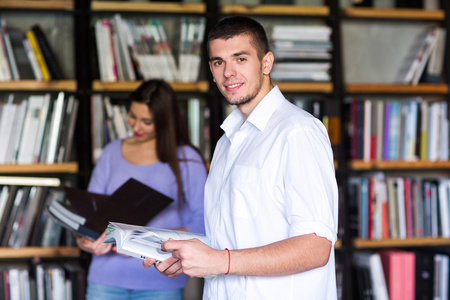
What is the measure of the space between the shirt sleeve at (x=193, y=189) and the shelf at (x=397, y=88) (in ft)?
3.87

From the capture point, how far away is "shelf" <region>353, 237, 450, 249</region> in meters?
2.97

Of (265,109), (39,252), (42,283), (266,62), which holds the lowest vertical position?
(42,283)

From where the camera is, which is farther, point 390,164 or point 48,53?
point 390,164

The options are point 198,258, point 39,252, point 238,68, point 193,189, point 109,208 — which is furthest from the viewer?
point 39,252

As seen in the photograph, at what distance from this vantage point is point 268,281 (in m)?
1.29

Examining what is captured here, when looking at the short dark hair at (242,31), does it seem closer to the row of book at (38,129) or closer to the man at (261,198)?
the man at (261,198)

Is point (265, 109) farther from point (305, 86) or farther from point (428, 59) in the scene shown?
point (428, 59)

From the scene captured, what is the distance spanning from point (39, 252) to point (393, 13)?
2.20 m

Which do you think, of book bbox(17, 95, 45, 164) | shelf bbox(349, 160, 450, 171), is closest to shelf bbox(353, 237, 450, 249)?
shelf bbox(349, 160, 450, 171)

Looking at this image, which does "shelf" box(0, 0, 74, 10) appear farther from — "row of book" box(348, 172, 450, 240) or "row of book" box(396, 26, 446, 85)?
"row of book" box(396, 26, 446, 85)

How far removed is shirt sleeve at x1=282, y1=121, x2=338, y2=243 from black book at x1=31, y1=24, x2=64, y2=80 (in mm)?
1853

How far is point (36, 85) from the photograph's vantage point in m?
2.78

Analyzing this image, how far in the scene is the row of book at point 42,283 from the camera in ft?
8.94

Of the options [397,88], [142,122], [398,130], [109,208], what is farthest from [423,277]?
[109,208]
